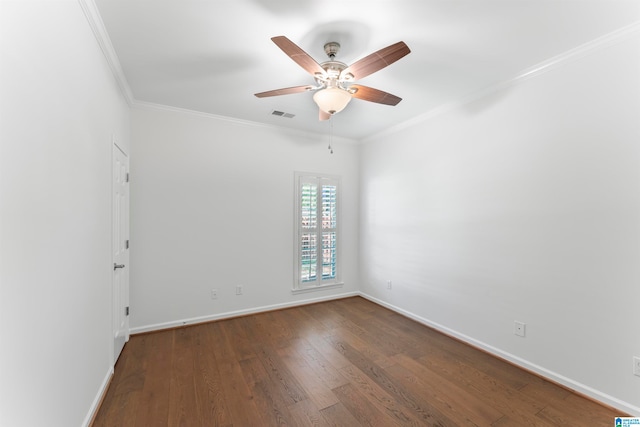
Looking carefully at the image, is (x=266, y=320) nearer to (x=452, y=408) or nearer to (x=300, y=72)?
(x=452, y=408)

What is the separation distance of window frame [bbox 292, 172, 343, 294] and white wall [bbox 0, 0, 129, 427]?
8.03 ft

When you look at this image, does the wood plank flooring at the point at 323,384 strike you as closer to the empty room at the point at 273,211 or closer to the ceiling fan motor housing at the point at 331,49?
the empty room at the point at 273,211

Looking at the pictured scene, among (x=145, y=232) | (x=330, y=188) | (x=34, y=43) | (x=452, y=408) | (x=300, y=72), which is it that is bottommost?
(x=452, y=408)

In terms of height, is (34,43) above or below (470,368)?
above

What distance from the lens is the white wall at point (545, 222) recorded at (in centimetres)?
196

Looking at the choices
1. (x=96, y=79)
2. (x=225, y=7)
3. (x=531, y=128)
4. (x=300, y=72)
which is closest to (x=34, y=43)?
(x=96, y=79)

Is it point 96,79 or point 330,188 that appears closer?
point 96,79

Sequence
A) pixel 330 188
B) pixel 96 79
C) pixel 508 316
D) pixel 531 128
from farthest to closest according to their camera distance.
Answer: pixel 330 188, pixel 508 316, pixel 531 128, pixel 96 79

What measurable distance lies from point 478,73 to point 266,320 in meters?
3.64

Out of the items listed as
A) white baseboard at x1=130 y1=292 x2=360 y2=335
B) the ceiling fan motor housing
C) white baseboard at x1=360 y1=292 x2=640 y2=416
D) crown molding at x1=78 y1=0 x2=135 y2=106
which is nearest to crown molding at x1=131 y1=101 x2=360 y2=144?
crown molding at x1=78 y1=0 x2=135 y2=106

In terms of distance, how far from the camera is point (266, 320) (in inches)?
140

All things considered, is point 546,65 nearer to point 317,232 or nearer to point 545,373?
point 545,373

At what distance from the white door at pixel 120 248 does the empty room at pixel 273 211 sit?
47 mm

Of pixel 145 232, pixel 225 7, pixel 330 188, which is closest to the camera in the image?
pixel 225 7
